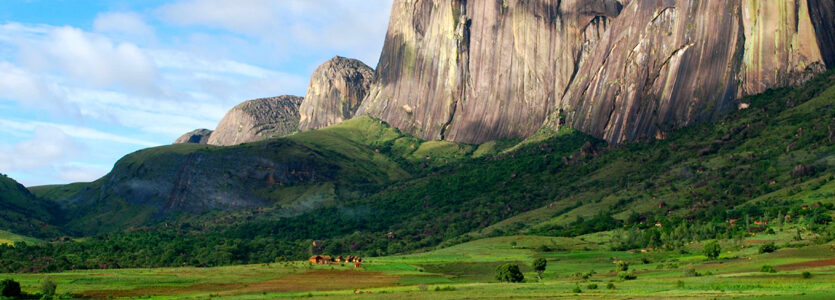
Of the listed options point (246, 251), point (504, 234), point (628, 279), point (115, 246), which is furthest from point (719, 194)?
point (115, 246)

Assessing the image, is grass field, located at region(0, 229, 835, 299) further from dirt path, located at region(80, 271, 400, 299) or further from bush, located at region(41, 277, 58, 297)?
bush, located at region(41, 277, 58, 297)

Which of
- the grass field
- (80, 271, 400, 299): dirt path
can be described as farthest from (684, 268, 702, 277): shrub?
(80, 271, 400, 299): dirt path

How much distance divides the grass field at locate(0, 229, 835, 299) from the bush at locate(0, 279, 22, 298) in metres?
5.08

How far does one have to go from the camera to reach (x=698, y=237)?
155875 millimetres

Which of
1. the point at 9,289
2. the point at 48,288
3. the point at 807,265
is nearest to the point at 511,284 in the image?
the point at 807,265

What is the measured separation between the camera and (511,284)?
96.2 m

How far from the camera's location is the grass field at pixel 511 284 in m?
76.6

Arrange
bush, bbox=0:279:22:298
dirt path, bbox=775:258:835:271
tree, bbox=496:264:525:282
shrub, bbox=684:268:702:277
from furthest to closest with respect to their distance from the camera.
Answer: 1. tree, bbox=496:264:525:282
2. shrub, bbox=684:268:702:277
3. dirt path, bbox=775:258:835:271
4. bush, bbox=0:279:22:298

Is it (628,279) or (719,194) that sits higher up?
(719,194)

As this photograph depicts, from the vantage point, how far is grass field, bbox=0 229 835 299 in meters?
76.6

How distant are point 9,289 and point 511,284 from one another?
53493mm

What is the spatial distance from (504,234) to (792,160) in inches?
2539

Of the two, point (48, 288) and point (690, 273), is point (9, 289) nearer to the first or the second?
point (48, 288)

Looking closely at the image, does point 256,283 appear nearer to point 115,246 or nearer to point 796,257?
point 796,257
